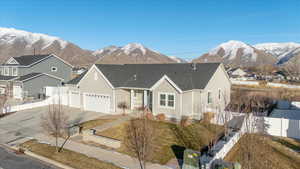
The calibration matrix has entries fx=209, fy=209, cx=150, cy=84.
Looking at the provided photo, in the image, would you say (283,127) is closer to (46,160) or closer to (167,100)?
(167,100)

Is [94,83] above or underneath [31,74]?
underneath

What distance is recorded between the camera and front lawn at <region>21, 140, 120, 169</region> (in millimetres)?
11273

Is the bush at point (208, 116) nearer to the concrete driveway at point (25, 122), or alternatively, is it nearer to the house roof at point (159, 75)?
the house roof at point (159, 75)

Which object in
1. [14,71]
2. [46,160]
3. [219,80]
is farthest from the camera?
[14,71]

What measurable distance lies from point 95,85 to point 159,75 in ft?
26.1

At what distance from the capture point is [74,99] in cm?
2845

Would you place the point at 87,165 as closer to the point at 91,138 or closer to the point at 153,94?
the point at 91,138

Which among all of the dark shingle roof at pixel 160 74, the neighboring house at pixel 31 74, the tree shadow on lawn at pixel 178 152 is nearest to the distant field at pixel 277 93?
the dark shingle roof at pixel 160 74

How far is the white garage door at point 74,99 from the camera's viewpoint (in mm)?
27938

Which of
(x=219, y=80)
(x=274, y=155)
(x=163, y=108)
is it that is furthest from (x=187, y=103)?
(x=274, y=155)

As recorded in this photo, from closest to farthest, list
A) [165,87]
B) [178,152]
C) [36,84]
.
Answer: [178,152] < [165,87] < [36,84]

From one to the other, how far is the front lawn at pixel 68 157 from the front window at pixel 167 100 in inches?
385

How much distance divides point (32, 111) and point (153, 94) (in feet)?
52.2

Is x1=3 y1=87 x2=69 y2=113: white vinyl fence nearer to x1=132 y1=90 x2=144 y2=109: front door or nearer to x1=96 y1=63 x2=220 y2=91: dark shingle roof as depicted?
x1=96 y1=63 x2=220 y2=91: dark shingle roof
